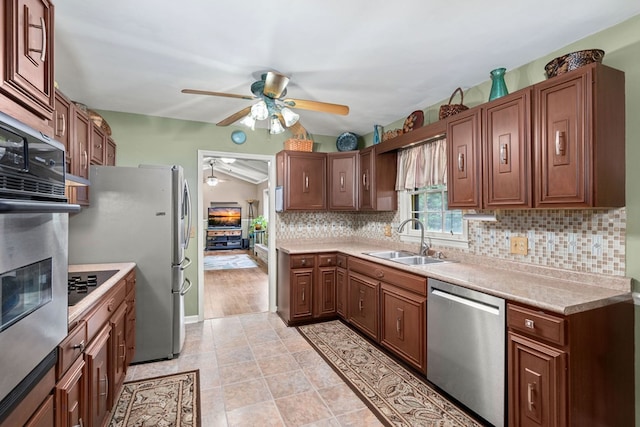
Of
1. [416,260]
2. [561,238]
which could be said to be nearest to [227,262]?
[416,260]

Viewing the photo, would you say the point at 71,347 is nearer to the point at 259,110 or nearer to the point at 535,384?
the point at 259,110

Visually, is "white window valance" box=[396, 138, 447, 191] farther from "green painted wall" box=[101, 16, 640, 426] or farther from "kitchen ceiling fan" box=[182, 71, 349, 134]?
"kitchen ceiling fan" box=[182, 71, 349, 134]

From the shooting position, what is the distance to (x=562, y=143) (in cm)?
181

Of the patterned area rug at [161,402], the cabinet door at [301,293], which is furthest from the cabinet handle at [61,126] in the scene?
the cabinet door at [301,293]

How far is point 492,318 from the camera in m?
1.84

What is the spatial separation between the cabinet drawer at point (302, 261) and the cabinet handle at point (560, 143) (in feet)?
8.09

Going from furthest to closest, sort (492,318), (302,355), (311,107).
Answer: (302,355)
(311,107)
(492,318)

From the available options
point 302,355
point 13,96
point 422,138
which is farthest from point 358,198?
point 13,96

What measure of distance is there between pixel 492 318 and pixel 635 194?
1052 mm

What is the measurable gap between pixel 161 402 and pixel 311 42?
2643 mm

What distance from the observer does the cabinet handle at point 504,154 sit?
2.11m

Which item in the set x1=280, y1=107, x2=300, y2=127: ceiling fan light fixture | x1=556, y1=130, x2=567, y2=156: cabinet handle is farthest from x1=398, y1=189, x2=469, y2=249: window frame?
x1=280, y1=107, x2=300, y2=127: ceiling fan light fixture

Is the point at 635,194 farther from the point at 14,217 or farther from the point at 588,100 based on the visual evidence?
the point at 14,217

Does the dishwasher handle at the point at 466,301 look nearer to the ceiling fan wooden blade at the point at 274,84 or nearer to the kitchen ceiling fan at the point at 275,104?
the kitchen ceiling fan at the point at 275,104
